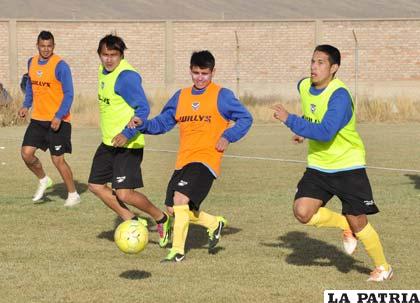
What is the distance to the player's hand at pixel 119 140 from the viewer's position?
8.86 metres

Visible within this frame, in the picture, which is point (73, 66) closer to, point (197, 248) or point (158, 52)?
point (158, 52)

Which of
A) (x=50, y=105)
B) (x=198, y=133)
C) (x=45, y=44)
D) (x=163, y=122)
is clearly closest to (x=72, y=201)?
(x=50, y=105)

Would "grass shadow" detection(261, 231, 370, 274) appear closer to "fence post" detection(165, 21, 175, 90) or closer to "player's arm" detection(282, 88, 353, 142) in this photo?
"player's arm" detection(282, 88, 353, 142)

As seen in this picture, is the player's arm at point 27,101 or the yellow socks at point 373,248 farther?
the player's arm at point 27,101

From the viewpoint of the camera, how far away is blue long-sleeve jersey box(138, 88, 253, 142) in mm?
8812

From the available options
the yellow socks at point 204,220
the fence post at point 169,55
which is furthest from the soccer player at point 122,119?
the fence post at point 169,55

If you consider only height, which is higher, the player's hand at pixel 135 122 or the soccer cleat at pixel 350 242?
the player's hand at pixel 135 122

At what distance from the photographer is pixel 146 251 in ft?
30.3

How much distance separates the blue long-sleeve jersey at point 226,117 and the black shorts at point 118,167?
1.83ft

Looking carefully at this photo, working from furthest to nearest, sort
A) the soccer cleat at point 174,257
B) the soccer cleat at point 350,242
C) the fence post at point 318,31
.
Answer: the fence post at point 318,31 < the soccer cleat at point 174,257 < the soccer cleat at point 350,242

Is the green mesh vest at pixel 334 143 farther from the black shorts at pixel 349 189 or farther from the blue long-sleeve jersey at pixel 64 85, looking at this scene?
the blue long-sleeve jersey at pixel 64 85

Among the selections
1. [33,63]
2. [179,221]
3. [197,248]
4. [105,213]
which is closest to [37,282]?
[179,221]

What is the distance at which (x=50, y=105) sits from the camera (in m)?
12.2

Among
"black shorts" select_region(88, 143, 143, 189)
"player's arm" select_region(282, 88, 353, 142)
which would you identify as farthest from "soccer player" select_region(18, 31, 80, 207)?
"player's arm" select_region(282, 88, 353, 142)
